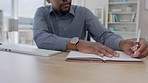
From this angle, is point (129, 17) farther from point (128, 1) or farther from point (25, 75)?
point (25, 75)

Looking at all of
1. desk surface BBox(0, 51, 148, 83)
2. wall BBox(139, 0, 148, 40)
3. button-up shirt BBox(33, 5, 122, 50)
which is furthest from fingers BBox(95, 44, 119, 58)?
wall BBox(139, 0, 148, 40)

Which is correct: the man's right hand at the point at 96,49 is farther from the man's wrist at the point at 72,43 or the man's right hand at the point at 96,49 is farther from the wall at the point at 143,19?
the wall at the point at 143,19

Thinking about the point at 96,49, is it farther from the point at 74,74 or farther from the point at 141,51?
the point at 74,74

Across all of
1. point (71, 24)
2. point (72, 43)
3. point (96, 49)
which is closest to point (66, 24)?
point (71, 24)

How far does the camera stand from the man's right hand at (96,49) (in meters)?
0.80

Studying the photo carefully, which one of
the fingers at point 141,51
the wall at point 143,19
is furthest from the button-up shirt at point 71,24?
the wall at point 143,19

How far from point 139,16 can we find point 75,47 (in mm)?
3726

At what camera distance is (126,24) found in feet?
14.5

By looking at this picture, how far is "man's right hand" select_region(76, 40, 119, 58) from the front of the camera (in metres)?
0.80

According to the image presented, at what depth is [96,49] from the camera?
0.84 m

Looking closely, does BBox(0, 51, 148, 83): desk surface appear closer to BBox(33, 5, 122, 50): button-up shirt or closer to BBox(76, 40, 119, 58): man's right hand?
BBox(76, 40, 119, 58): man's right hand

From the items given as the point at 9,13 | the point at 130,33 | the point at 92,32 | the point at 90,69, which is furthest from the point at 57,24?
the point at 130,33

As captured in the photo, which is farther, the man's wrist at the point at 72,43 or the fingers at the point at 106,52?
the man's wrist at the point at 72,43

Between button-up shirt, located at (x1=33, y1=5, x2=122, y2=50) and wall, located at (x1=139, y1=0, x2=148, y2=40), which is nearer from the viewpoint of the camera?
button-up shirt, located at (x1=33, y1=5, x2=122, y2=50)
